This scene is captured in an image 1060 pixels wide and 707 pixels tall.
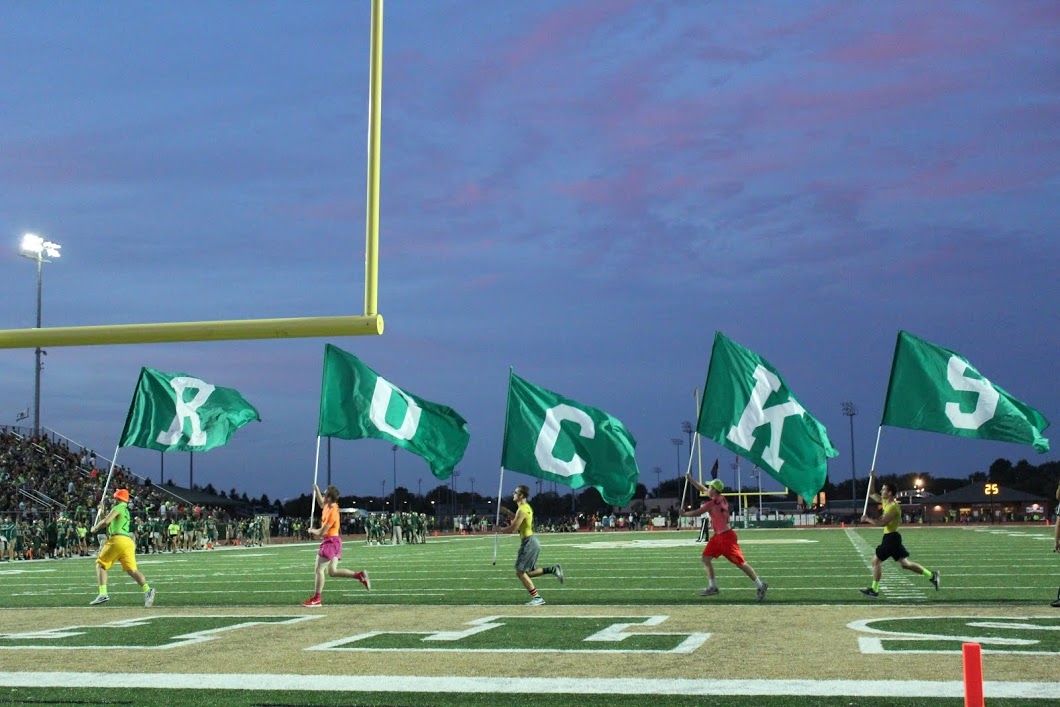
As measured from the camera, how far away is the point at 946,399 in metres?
17.0

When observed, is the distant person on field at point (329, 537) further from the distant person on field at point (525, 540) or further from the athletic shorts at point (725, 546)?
the athletic shorts at point (725, 546)

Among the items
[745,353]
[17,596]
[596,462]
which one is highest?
[745,353]

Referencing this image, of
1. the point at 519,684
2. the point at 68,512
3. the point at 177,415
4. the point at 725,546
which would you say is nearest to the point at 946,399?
the point at 725,546

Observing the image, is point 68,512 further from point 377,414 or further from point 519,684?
point 519,684

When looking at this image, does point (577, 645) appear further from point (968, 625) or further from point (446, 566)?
point (446, 566)

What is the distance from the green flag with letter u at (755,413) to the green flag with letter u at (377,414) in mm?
4563

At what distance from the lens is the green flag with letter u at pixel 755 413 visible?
1845cm

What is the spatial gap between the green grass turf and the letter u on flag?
8.28 feet

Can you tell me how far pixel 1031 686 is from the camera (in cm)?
737

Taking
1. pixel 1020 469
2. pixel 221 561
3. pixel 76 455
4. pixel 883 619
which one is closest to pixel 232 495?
pixel 76 455

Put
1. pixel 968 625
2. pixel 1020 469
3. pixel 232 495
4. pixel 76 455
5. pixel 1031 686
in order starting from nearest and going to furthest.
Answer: pixel 1031 686, pixel 968 625, pixel 76 455, pixel 232 495, pixel 1020 469

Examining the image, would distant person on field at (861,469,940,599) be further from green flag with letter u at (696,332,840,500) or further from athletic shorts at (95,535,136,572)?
athletic shorts at (95,535,136,572)

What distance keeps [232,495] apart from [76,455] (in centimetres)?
3366

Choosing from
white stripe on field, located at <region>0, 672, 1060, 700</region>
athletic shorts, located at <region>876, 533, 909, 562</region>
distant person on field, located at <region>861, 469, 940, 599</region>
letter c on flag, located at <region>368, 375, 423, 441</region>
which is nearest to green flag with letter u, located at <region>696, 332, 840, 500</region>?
distant person on field, located at <region>861, 469, 940, 599</region>
